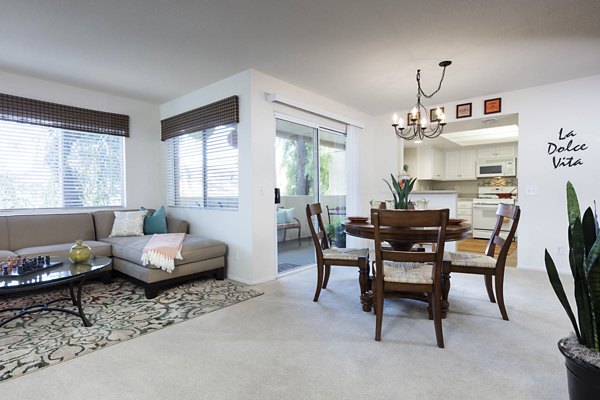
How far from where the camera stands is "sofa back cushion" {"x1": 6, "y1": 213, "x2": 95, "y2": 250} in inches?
132

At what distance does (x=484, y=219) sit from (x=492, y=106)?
3.37 m

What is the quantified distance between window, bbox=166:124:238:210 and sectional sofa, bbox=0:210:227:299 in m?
0.62

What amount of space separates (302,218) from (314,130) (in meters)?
1.26

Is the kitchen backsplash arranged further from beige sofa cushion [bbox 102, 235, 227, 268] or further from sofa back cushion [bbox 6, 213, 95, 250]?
sofa back cushion [bbox 6, 213, 95, 250]

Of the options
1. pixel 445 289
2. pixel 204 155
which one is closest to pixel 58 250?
pixel 204 155

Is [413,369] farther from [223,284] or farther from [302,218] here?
[302,218]

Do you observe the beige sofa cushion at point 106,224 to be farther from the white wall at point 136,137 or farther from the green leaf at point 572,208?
the green leaf at point 572,208

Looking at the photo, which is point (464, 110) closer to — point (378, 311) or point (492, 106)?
point (492, 106)

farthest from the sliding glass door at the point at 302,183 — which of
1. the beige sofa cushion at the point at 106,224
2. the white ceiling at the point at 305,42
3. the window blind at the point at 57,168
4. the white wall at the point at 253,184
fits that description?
the window blind at the point at 57,168

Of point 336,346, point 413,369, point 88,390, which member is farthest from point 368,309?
point 88,390

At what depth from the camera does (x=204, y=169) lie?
4.09 meters

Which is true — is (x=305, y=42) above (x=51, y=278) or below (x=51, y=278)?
above

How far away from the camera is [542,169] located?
156 inches

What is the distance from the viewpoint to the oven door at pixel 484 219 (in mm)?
6617
